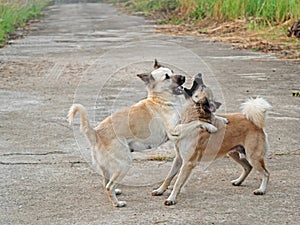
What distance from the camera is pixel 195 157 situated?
4.77 m

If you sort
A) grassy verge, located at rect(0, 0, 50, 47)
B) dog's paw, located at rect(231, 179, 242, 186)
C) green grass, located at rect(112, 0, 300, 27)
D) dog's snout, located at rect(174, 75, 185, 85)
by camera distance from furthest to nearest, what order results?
grassy verge, located at rect(0, 0, 50, 47) → green grass, located at rect(112, 0, 300, 27) → dog's paw, located at rect(231, 179, 242, 186) → dog's snout, located at rect(174, 75, 185, 85)

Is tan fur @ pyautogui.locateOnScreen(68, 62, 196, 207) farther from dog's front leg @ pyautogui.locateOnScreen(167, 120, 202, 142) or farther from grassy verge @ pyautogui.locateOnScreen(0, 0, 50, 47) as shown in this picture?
grassy verge @ pyautogui.locateOnScreen(0, 0, 50, 47)

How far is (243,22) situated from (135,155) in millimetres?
→ 11569

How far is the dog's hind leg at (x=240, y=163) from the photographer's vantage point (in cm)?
496

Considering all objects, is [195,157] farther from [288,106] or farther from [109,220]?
[288,106]

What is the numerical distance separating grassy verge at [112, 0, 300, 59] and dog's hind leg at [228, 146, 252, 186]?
7.11 meters

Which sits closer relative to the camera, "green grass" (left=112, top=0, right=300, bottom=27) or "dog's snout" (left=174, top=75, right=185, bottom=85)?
"dog's snout" (left=174, top=75, right=185, bottom=85)

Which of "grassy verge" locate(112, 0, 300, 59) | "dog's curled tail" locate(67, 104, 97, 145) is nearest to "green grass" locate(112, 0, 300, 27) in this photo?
"grassy verge" locate(112, 0, 300, 59)

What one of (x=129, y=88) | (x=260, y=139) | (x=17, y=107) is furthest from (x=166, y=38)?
(x=260, y=139)

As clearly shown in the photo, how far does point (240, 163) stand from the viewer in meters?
5.06

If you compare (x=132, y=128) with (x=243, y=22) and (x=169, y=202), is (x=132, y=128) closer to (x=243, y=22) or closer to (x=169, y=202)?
(x=169, y=202)

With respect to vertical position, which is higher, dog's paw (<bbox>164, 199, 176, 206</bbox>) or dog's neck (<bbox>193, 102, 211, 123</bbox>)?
dog's neck (<bbox>193, 102, 211, 123</bbox>)

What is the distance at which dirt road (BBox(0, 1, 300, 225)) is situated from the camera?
14.5 feet

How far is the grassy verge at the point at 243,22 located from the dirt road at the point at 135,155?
0.91 m
